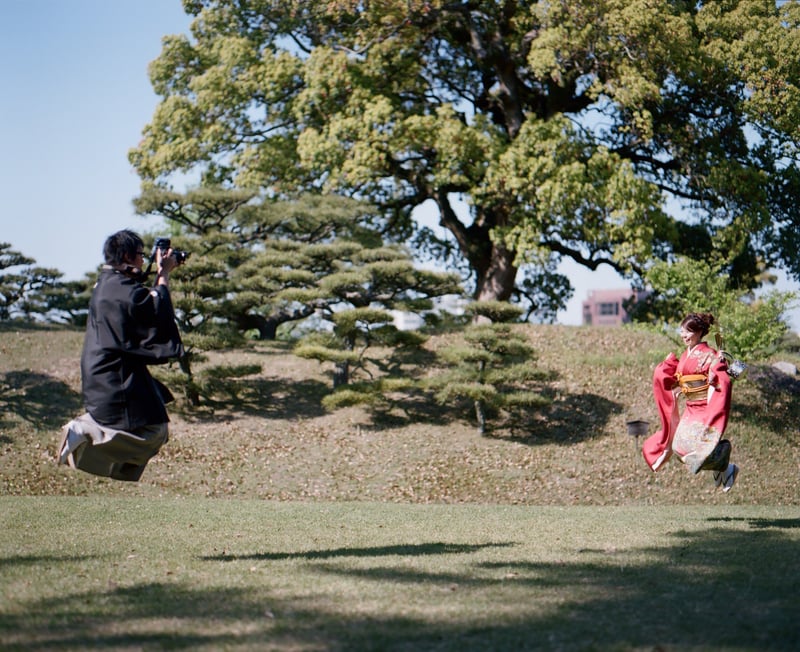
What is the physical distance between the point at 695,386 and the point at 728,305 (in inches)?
302

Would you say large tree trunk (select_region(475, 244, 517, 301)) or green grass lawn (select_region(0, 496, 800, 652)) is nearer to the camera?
green grass lawn (select_region(0, 496, 800, 652))

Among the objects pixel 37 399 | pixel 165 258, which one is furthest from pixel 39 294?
pixel 165 258

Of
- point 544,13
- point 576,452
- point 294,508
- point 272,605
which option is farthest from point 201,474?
point 544,13

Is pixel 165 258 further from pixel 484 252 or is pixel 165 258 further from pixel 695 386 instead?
pixel 484 252

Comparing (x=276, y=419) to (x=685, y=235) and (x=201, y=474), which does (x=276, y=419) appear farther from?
(x=685, y=235)

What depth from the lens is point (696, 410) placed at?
9.33m

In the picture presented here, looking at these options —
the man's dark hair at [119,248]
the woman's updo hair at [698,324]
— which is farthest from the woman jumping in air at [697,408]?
the man's dark hair at [119,248]

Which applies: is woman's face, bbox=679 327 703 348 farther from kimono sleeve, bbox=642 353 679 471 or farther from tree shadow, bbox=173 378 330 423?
tree shadow, bbox=173 378 330 423

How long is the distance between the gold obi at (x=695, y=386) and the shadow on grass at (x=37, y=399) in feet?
40.0

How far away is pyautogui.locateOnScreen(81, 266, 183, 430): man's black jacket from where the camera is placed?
658cm

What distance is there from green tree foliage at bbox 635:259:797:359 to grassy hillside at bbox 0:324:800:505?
1268 mm

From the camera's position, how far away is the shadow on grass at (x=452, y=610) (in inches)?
165

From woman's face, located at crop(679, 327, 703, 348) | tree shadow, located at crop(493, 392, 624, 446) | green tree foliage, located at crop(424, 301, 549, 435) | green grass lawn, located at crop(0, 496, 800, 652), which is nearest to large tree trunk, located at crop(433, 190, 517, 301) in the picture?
green tree foliage, located at crop(424, 301, 549, 435)

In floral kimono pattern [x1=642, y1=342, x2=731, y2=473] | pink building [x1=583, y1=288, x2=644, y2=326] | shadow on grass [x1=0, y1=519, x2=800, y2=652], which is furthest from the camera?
pink building [x1=583, y1=288, x2=644, y2=326]
